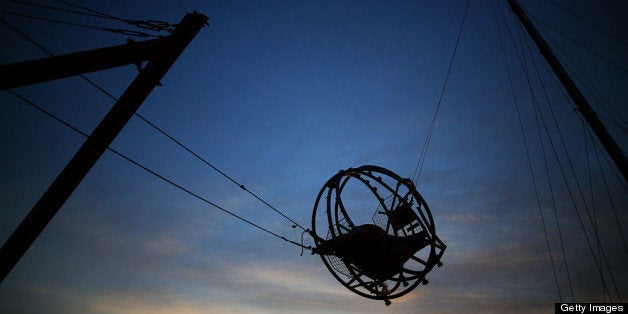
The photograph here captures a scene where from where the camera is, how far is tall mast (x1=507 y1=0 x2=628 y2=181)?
9.47 meters

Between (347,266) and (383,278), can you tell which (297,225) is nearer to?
(347,266)

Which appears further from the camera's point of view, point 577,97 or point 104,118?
point 577,97

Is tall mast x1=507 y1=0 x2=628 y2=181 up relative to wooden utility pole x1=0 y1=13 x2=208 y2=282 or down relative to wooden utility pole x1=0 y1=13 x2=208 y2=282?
up

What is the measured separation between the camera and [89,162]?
13.3 ft

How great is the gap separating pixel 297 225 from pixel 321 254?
119 cm

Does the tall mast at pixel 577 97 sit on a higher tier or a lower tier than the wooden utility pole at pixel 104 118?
higher

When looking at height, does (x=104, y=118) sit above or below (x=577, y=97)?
below

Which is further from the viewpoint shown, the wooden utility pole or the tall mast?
the tall mast

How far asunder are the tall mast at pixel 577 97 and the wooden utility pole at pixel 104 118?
13.5 m

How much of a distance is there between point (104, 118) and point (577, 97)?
1496 cm

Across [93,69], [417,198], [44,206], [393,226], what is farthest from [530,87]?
[44,206]

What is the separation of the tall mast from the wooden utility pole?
44.1 feet

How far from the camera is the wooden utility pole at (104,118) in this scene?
3.55 m

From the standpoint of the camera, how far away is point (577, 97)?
10578 millimetres
